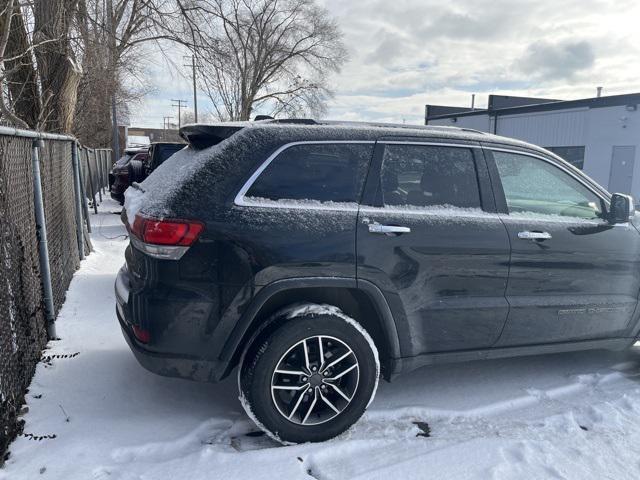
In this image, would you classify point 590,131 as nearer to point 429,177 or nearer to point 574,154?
point 574,154

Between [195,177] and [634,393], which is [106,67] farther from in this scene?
[634,393]

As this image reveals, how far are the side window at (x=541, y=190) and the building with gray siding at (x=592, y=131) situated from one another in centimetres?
2089

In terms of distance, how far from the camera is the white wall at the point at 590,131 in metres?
22.4

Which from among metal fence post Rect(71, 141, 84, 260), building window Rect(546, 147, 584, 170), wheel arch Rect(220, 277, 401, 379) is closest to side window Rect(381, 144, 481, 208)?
wheel arch Rect(220, 277, 401, 379)

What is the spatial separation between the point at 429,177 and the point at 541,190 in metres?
1.00

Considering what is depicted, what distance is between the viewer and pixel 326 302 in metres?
3.18

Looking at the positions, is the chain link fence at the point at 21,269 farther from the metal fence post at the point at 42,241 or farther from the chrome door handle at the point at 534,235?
the chrome door handle at the point at 534,235

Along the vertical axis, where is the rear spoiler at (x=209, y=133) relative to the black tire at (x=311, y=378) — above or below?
above

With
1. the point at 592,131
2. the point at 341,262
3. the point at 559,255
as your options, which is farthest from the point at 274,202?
the point at 592,131

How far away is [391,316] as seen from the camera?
3.15 meters

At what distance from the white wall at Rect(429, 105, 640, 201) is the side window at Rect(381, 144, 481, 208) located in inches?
866

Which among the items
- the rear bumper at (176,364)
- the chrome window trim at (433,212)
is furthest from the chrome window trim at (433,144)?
the rear bumper at (176,364)

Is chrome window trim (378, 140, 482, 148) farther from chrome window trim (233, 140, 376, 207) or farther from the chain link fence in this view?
the chain link fence

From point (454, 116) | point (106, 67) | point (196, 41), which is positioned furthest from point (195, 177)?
point (454, 116)
